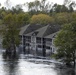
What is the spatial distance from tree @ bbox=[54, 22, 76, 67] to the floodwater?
1449mm

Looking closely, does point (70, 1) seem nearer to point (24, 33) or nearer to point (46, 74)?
point (24, 33)

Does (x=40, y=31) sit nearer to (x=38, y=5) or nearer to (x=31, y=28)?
(x=31, y=28)

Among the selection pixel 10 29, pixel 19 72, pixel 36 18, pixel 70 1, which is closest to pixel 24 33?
pixel 10 29

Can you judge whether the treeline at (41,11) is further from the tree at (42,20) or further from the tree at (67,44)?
the tree at (67,44)

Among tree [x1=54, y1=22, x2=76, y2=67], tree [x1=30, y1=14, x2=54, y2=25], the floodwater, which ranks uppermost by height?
tree [x1=30, y1=14, x2=54, y2=25]

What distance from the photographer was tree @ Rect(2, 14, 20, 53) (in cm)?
6364

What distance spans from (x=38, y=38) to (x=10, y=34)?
26.5 ft

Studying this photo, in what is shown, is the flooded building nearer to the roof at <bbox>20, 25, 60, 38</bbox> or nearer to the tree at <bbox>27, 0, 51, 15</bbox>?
the roof at <bbox>20, 25, 60, 38</bbox>

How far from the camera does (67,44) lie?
45.3 metres

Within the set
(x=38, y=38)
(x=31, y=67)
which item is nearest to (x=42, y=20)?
(x=38, y=38)

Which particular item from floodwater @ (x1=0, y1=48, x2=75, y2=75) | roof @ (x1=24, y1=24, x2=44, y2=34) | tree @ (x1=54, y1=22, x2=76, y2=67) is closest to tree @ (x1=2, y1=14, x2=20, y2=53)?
roof @ (x1=24, y1=24, x2=44, y2=34)

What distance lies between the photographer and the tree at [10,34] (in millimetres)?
63641

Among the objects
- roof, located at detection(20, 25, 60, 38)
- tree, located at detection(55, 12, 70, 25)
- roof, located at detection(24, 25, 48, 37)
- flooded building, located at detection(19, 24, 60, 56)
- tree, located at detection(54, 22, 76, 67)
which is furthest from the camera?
tree, located at detection(55, 12, 70, 25)

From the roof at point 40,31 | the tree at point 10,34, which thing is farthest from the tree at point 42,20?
the tree at point 10,34
